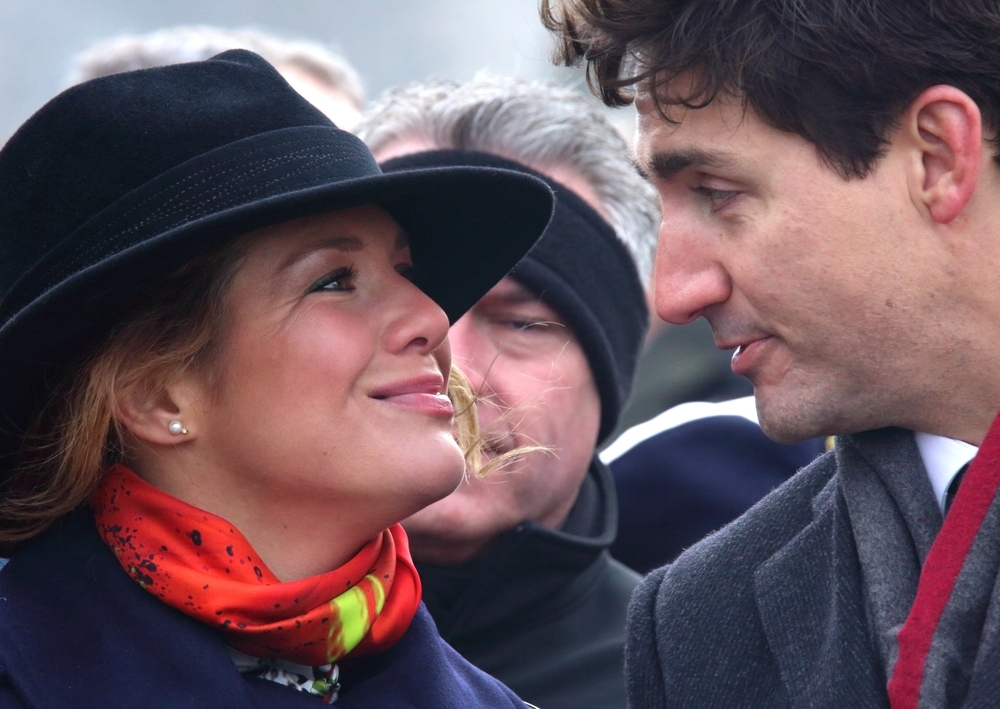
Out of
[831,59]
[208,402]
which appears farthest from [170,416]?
[831,59]

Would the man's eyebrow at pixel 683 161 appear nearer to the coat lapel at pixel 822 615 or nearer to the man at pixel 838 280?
the man at pixel 838 280

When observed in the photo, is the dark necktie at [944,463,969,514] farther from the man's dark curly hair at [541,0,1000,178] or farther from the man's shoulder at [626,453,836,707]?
the man's dark curly hair at [541,0,1000,178]

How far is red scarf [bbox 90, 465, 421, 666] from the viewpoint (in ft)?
7.48

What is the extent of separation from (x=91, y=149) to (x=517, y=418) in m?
1.56

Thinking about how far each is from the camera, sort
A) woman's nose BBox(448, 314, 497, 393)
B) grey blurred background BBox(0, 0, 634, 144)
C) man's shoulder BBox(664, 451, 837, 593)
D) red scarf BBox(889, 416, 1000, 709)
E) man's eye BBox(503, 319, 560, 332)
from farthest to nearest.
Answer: grey blurred background BBox(0, 0, 634, 144), man's eye BBox(503, 319, 560, 332), woman's nose BBox(448, 314, 497, 393), man's shoulder BBox(664, 451, 837, 593), red scarf BBox(889, 416, 1000, 709)

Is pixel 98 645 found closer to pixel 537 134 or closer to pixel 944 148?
pixel 944 148

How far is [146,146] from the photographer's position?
227 cm

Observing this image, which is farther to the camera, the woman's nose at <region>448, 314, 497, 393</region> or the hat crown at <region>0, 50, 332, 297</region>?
the woman's nose at <region>448, 314, 497, 393</region>

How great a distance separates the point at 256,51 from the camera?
18.1 ft

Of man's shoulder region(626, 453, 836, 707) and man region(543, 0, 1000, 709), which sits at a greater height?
man region(543, 0, 1000, 709)

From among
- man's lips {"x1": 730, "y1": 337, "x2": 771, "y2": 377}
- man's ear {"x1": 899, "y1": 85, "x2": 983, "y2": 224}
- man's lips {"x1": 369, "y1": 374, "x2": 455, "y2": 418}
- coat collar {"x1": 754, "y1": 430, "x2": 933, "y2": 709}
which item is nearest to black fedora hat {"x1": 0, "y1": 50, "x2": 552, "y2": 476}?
man's lips {"x1": 369, "y1": 374, "x2": 455, "y2": 418}

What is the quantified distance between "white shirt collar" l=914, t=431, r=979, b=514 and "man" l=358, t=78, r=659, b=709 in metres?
1.10

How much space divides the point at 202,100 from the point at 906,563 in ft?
5.08

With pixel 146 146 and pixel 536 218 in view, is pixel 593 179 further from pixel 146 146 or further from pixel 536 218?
pixel 146 146
